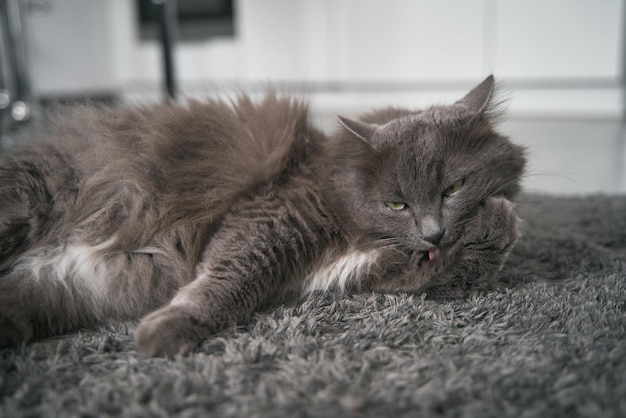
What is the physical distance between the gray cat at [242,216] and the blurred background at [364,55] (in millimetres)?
1608

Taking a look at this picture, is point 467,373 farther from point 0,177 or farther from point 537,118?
point 537,118

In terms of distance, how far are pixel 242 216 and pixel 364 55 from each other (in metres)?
4.48

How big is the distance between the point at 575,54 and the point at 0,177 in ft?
15.3

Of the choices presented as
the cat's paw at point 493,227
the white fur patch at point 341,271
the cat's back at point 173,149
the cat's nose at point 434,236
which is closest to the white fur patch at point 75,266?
the cat's back at point 173,149

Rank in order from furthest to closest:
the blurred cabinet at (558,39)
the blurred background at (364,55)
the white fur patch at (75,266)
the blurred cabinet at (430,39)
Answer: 1. the blurred cabinet at (430,39)
2. the blurred cabinet at (558,39)
3. the blurred background at (364,55)
4. the white fur patch at (75,266)

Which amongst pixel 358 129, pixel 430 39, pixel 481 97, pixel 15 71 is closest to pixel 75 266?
pixel 358 129

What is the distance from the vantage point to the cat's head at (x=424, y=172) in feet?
3.80

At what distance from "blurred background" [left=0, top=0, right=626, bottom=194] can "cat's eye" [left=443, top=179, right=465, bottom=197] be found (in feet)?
5.26

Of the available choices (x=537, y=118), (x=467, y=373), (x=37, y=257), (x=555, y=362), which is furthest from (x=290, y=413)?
(x=537, y=118)

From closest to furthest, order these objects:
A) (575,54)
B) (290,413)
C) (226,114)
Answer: (290,413), (226,114), (575,54)

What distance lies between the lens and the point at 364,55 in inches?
208

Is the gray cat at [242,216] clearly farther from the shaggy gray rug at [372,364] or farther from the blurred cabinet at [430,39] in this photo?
the blurred cabinet at [430,39]

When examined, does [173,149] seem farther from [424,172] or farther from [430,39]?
[430,39]

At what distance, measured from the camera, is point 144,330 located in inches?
38.4
